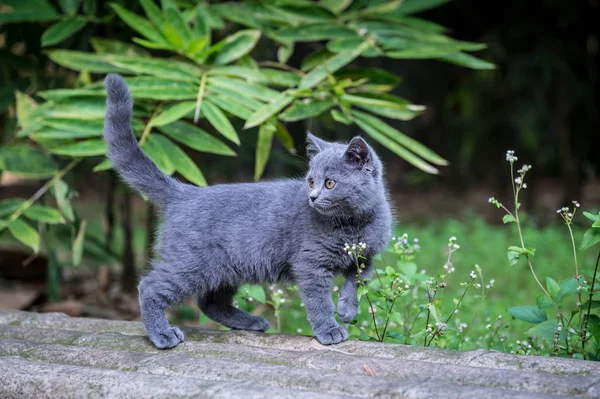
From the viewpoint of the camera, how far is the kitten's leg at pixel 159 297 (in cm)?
265

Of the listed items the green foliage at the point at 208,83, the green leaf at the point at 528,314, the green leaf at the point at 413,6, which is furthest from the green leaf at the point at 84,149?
the green leaf at the point at 528,314

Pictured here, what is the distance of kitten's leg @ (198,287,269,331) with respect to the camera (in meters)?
3.04

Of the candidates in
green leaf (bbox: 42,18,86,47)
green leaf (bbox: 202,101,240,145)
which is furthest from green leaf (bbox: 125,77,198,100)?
green leaf (bbox: 42,18,86,47)

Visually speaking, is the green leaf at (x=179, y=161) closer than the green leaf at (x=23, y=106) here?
Yes

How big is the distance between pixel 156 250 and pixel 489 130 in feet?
15.6

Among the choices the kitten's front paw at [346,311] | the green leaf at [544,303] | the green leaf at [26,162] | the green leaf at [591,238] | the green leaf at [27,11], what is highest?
the green leaf at [27,11]

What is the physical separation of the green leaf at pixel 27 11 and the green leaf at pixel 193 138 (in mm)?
945

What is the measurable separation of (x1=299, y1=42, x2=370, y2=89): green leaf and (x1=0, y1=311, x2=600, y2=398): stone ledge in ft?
4.55

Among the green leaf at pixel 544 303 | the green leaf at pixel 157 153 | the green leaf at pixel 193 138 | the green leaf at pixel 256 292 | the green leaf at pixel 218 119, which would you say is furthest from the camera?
the green leaf at pixel 193 138

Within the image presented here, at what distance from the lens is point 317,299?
270cm

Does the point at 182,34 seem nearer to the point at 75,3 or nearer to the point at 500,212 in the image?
the point at 75,3

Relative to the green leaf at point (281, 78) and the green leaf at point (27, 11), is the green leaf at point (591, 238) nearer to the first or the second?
the green leaf at point (281, 78)

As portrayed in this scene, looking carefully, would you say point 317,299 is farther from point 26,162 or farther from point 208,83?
point 26,162

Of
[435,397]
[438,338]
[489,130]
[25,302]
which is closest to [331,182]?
[438,338]
